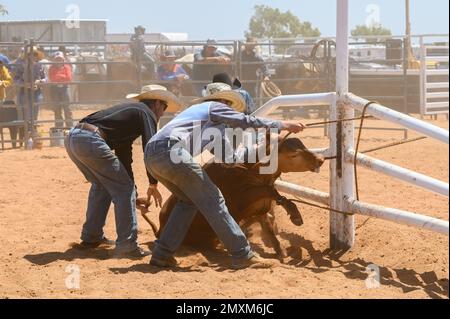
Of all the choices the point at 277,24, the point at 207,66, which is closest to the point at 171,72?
the point at 207,66

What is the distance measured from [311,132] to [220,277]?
443 inches

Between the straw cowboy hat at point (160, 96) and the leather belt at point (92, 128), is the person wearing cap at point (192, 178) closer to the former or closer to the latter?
the straw cowboy hat at point (160, 96)

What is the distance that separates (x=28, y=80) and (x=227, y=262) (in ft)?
30.1

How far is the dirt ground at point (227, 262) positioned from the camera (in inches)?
204

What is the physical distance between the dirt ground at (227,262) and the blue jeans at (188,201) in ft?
0.67

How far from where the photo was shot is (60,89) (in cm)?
1547

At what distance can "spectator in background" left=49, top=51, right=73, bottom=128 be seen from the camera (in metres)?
15.3

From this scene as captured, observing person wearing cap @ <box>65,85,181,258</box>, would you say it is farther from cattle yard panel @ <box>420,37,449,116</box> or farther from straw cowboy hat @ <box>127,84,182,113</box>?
cattle yard panel @ <box>420,37,449,116</box>

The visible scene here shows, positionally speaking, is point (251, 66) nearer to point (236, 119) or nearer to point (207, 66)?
point (207, 66)

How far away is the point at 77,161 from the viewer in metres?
6.54

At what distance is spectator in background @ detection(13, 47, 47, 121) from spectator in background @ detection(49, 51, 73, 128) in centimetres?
47

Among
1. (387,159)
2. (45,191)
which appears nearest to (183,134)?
(45,191)

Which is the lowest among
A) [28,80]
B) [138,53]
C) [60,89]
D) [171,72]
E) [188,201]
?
[188,201]

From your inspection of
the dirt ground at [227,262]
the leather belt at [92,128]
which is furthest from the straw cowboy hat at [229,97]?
the dirt ground at [227,262]
